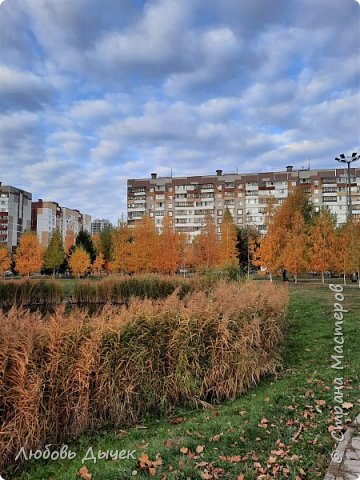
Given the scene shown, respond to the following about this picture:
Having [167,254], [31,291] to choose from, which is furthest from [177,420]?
[167,254]

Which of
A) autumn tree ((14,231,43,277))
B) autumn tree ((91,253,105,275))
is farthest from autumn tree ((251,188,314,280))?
autumn tree ((14,231,43,277))

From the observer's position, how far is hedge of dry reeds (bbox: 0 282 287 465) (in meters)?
4.42

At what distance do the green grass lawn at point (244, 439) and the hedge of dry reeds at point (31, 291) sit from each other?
15.6 meters

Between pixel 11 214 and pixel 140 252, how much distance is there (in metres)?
62.5

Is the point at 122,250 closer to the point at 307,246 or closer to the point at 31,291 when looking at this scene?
the point at 31,291

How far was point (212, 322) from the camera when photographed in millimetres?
6219

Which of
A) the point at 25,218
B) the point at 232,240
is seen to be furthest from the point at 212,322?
the point at 25,218

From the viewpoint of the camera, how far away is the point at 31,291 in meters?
19.9

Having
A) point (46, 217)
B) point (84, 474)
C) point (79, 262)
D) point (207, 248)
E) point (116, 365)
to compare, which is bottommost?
point (84, 474)

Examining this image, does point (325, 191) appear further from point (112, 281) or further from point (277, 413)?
Answer: point (277, 413)

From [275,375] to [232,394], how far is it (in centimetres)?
120

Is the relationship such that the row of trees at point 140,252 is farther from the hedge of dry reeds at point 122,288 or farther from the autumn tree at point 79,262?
the hedge of dry reeds at point 122,288

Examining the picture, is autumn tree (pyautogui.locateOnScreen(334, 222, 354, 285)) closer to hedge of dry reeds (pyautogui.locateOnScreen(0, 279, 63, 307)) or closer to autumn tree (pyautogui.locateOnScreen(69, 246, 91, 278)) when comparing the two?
hedge of dry reeds (pyautogui.locateOnScreen(0, 279, 63, 307))

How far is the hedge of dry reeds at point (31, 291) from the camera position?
63.4 ft
